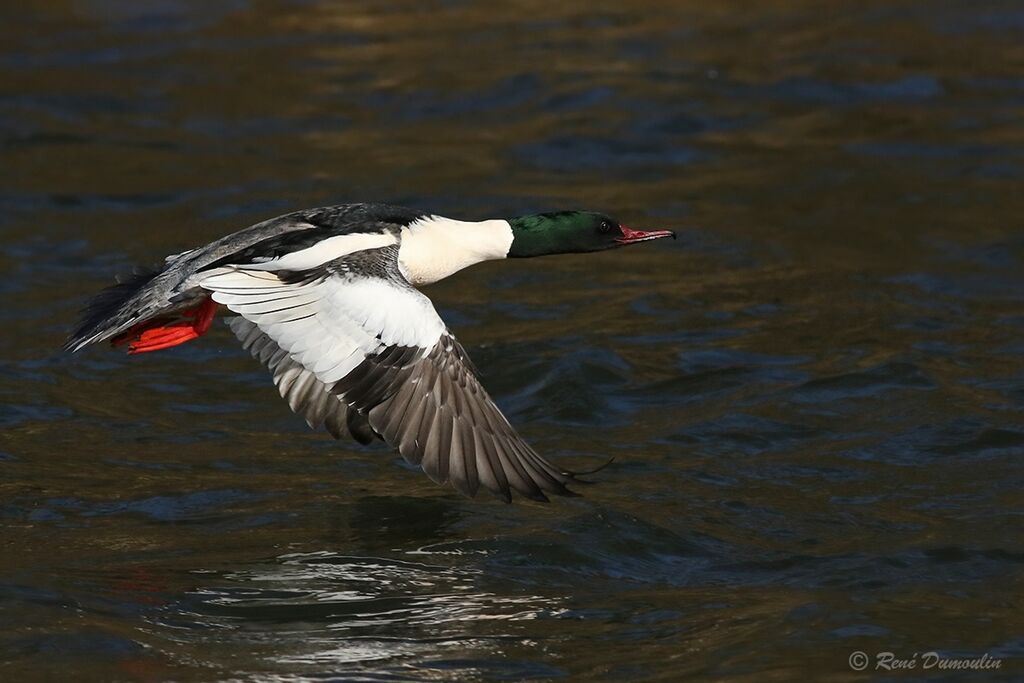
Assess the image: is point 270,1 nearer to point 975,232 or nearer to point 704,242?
point 704,242

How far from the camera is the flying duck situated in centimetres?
689

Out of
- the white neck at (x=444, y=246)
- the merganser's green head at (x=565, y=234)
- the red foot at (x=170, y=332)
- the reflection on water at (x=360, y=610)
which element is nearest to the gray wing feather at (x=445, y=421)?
the reflection on water at (x=360, y=610)

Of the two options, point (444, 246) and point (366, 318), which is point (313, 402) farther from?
point (366, 318)

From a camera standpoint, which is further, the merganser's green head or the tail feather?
the merganser's green head

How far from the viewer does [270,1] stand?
17.6m

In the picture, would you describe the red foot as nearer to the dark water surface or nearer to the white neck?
the dark water surface

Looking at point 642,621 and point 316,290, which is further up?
point 316,290

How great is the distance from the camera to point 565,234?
8.65 meters

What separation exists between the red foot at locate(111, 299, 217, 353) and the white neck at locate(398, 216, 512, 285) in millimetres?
1063

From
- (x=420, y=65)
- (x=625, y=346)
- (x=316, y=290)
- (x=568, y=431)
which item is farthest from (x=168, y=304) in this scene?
(x=420, y=65)

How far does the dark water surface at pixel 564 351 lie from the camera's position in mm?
6824

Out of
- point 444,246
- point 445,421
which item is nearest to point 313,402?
point 444,246

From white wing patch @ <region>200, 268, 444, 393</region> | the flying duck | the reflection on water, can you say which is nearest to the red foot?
the flying duck

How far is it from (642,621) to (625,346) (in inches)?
151
